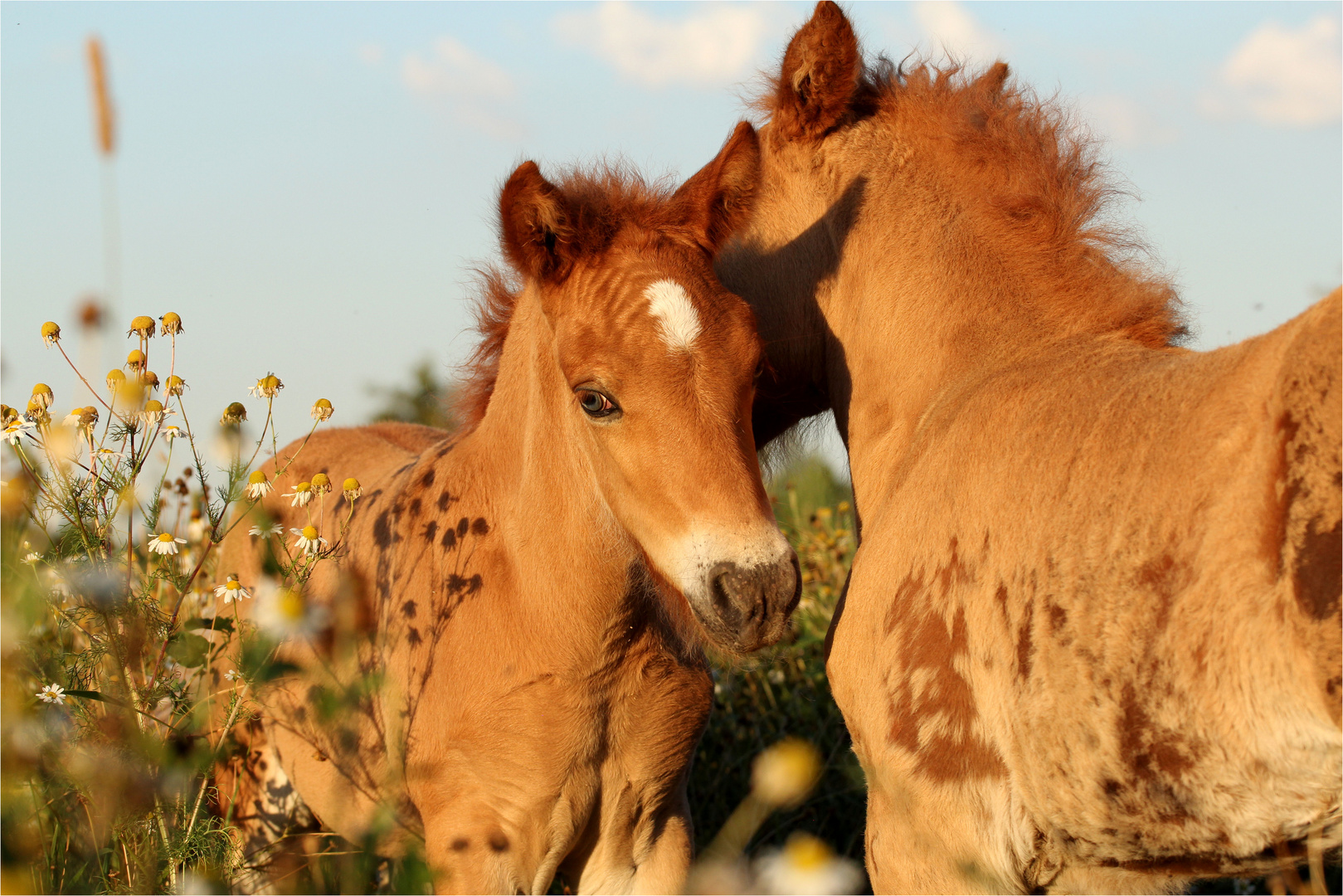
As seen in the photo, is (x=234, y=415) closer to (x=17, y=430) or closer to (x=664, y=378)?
(x=17, y=430)

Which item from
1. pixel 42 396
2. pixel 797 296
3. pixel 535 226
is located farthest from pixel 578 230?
pixel 42 396

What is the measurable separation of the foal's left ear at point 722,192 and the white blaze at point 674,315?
424mm

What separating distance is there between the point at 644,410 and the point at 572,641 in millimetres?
796

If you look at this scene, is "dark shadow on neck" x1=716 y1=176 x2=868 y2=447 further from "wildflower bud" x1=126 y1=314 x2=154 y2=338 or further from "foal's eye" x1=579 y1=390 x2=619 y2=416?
"wildflower bud" x1=126 y1=314 x2=154 y2=338

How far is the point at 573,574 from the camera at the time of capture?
3002 millimetres

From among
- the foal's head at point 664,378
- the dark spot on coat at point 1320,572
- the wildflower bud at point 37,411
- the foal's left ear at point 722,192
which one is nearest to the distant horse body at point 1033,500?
the dark spot on coat at point 1320,572

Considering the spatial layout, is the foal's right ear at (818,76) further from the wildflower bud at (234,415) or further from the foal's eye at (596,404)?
the wildflower bud at (234,415)

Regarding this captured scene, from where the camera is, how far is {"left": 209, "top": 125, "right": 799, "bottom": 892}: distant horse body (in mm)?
2559

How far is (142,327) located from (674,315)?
135cm

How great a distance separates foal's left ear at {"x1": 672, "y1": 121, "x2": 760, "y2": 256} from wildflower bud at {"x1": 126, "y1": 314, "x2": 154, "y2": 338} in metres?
1.43

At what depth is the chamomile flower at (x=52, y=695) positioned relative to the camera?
225 cm

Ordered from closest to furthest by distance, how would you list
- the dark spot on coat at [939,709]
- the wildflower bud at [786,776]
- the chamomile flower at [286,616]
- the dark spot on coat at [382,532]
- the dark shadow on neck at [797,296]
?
the wildflower bud at [786,776] < the chamomile flower at [286,616] < the dark spot on coat at [939,709] < the dark shadow on neck at [797,296] < the dark spot on coat at [382,532]

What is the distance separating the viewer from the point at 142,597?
2578 mm

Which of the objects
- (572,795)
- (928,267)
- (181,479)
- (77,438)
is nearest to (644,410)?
(928,267)
